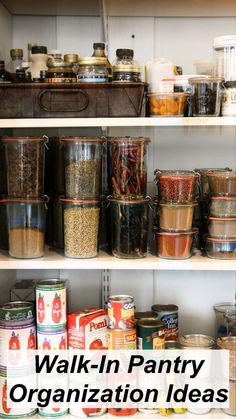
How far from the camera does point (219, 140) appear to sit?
6.29 feet

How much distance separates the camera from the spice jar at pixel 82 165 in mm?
1559

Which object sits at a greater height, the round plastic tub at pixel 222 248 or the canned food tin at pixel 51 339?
the round plastic tub at pixel 222 248

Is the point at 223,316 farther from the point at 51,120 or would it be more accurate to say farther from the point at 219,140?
the point at 51,120

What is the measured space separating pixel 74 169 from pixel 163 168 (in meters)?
0.45

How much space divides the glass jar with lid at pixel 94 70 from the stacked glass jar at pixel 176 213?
31cm

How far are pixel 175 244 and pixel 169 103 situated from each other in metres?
0.39

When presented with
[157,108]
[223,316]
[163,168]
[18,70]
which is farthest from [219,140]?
[18,70]

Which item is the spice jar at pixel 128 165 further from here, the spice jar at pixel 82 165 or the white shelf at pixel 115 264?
the white shelf at pixel 115 264

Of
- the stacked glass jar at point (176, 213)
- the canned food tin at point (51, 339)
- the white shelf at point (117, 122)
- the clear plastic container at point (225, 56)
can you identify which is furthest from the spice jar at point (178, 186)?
the canned food tin at point (51, 339)

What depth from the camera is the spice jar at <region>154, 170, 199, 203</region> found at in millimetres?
1565

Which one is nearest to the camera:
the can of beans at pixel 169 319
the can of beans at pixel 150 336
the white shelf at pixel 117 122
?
the white shelf at pixel 117 122

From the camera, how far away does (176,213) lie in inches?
62.4

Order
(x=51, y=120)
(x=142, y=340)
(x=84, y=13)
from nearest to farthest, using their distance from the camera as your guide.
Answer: (x=51, y=120) < (x=142, y=340) < (x=84, y=13)

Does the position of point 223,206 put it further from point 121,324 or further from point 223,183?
point 121,324
